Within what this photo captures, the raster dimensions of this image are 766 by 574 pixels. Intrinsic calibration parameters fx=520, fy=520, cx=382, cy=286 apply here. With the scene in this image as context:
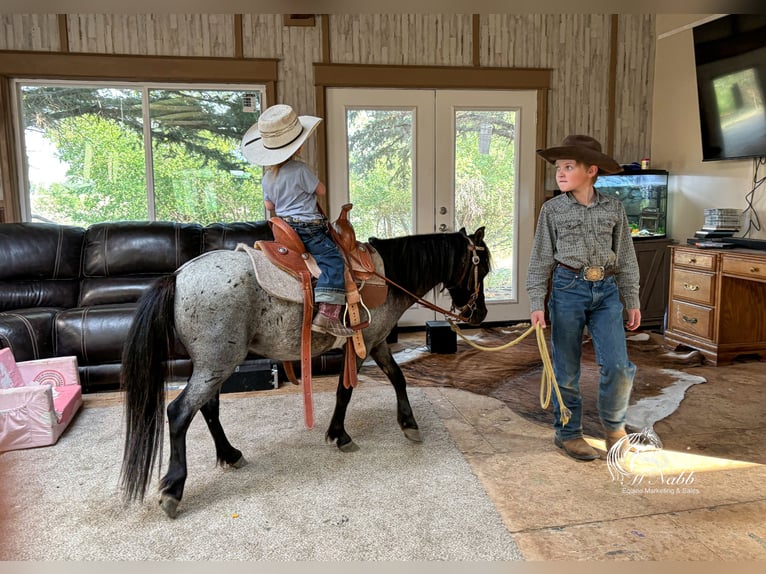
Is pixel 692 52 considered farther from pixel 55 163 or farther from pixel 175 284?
pixel 55 163

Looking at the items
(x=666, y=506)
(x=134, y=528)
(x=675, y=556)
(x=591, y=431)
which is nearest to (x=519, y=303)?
(x=591, y=431)

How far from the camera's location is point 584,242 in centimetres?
219

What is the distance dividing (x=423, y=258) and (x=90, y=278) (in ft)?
8.29

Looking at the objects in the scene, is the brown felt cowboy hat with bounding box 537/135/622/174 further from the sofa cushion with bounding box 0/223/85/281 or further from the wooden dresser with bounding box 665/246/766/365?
the sofa cushion with bounding box 0/223/85/281

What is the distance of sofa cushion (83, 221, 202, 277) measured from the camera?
3.66 m

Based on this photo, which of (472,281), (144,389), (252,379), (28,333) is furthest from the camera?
(252,379)

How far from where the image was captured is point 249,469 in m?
2.25

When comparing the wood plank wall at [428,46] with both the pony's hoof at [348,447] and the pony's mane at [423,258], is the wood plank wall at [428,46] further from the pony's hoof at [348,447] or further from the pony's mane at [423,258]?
the pony's hoof at [348,447]

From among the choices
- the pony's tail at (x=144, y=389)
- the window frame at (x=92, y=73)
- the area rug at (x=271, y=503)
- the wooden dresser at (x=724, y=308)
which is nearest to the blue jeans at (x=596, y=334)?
the area rug at (x=271, y=503)

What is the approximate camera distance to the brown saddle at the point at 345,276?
2121 mm

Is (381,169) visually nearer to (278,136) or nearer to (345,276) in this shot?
(278,136)

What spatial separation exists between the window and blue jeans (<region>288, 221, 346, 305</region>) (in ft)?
8.57

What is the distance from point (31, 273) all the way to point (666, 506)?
391cm

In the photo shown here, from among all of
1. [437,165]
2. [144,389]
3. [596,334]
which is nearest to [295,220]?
[144,389]
